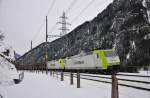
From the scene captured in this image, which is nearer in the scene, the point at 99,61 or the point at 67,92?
the point at 67,92

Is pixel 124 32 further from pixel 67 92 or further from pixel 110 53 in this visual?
pixel 67 92

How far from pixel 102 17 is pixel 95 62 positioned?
27.9 m

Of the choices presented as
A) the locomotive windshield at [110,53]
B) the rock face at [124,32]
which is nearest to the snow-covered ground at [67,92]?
the locomotive windshield at [110,53]

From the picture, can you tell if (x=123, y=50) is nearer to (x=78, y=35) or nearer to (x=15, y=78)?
(x=15, y=78)

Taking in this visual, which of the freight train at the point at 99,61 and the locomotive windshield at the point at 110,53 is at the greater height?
the locomotive windshield at the point at 110,53

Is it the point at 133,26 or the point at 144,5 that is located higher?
the point at 144,5

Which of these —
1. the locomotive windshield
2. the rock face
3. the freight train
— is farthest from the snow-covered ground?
the rock face

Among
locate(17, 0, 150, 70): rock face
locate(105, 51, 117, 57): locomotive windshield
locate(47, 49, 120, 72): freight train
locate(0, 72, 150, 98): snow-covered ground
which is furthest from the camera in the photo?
locate(17, 0, 150, 70): rock face

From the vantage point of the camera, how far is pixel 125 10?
38.5m

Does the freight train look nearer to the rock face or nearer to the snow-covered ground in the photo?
the rock face

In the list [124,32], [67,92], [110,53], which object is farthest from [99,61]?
[67,92]

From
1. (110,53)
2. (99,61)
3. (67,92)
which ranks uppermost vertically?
(110,53)

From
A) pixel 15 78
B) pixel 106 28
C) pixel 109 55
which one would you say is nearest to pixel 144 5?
pixel 106 28

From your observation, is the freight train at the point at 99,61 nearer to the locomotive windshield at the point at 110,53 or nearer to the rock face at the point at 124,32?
the locomotive windshield at the point at 110,53
